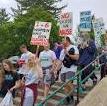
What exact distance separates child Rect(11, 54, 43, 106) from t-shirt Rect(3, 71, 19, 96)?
14cm

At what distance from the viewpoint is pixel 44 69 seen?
14.3 meters

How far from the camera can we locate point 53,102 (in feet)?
45.6

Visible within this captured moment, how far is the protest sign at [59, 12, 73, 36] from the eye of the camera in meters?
15.8

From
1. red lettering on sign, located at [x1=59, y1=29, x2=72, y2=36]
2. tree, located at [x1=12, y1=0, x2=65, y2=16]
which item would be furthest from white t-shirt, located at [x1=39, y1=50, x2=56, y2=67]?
tree, located at [x1=12, y1=0, x2=65, y2=16]

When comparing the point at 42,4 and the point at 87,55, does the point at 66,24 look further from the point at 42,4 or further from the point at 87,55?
the point at 42,4

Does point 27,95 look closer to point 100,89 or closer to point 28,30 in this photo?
point 100,89

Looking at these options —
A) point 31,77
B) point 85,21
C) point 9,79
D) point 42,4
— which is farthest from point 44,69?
point 42,4

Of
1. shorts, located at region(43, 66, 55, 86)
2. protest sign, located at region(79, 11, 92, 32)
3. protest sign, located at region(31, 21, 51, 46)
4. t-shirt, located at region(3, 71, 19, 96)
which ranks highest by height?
protest sign, located at region(79, 11, 92, 32)

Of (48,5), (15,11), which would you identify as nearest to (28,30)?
(48,5)

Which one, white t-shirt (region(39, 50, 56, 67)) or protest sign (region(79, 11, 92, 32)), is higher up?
protest sign (region(79, 11, 92, 32))

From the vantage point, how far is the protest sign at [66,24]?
15.8 metres

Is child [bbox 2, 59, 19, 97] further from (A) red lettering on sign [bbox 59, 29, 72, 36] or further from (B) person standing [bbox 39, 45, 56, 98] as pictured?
(A) red lettering on sign [bbox 59, 29, 72, 36]

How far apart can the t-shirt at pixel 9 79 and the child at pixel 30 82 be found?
0.46 ft

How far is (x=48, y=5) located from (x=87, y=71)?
65.2m
